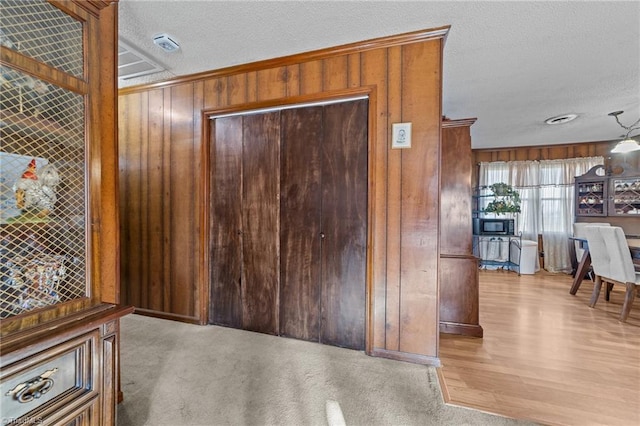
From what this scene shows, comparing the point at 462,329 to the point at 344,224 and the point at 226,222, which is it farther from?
the point at 226,222

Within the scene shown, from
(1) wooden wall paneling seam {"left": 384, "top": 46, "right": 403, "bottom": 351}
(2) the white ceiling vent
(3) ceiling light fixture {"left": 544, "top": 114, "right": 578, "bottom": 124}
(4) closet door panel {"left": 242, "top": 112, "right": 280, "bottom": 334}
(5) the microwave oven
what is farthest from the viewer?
(5) the microwave oven

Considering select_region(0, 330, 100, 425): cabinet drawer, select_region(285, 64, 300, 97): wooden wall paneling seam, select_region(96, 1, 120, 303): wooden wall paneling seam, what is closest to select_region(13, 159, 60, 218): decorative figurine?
select_region(96, 1, 120, 303): wooden wall paneling seam

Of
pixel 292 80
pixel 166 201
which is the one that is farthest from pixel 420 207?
pixel 166 201

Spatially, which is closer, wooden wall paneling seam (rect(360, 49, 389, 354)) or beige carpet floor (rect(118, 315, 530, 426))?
beige carpet floor (rect(118, 315, 530, 426))

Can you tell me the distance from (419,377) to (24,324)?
207 cm

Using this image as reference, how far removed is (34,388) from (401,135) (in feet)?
7.44

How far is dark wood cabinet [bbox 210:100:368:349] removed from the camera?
2.24 metres

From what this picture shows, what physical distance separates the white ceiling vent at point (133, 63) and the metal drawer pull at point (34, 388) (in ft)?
7.49

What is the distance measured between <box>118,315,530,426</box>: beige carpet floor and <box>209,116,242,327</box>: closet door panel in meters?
0.31

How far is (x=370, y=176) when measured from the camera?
7.03 feet

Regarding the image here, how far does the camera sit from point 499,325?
9.43 feet

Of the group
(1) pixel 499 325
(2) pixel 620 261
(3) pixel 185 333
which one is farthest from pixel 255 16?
(2) pixel 620 261

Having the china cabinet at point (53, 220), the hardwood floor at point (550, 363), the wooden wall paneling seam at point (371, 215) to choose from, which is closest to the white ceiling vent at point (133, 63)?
the china cabinet at point (53, 220)

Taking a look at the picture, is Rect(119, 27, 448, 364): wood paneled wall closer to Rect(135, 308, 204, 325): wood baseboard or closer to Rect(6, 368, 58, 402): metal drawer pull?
Rect(135, 308, 204, 325): wood baseboard
